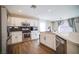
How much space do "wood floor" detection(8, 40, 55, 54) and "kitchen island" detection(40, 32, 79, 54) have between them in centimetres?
15

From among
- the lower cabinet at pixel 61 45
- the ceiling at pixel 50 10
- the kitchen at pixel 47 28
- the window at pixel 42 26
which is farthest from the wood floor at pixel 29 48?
the ceiling at pixel 50 10

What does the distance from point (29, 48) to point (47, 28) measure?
1.58ft

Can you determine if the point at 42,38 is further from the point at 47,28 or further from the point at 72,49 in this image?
the point at 72,49

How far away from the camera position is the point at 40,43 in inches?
59.9

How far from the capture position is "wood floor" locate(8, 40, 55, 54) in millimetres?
1397

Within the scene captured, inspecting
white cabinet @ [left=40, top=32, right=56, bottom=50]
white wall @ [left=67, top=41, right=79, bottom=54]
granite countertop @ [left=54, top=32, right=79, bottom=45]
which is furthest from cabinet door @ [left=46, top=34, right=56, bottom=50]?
white wall @ [left=67, top=41, right=79, bottom=54]

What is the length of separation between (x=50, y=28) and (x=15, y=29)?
61cm

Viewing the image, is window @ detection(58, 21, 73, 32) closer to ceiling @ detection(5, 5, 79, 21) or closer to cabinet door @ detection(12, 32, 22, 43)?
ceiling @ detection(5, 5, 79, 21)

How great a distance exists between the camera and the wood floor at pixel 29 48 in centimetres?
140

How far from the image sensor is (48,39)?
4.92 ft

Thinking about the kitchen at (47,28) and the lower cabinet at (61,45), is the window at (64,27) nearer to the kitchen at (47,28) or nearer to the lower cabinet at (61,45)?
the kitchen at (47,28)

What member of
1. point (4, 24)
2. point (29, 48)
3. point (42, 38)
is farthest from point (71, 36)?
point (4, 24)
